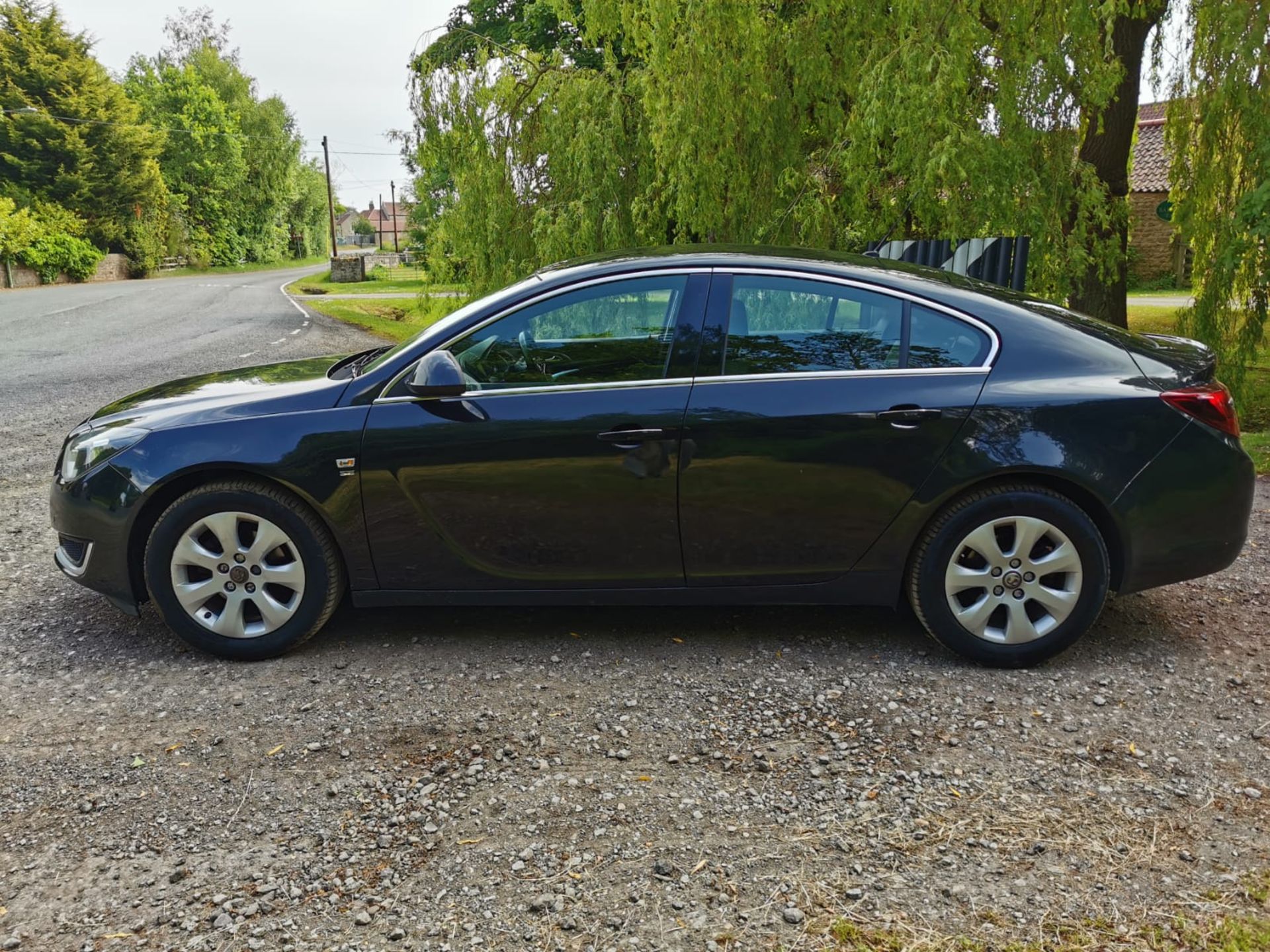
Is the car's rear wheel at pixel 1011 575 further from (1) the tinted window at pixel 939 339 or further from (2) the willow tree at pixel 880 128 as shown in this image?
(2) the willow tree at pixel 880 128

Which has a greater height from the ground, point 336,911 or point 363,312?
point 363,312

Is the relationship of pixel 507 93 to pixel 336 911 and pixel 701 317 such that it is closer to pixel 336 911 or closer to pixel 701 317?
pixel 701 317

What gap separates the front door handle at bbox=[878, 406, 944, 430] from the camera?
12.3 feet

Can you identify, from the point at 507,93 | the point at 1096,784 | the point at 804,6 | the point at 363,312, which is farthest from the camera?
the point at 363,312

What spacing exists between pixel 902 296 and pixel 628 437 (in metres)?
1.21

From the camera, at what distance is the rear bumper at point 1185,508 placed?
3.75 metres

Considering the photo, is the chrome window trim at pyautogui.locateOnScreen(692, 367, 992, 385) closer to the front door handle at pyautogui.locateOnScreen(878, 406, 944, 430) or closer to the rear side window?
the rear side window

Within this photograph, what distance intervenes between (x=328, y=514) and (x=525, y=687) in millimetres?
1034

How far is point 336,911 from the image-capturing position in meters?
2.49

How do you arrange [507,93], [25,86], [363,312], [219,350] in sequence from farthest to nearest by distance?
[25,86] → [363,312] → [219,350] → [507,93]

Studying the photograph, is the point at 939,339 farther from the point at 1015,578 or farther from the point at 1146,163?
the point at 1146,163

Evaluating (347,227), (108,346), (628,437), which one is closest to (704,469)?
(628,437)

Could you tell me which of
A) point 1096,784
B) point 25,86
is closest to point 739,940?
point 1096,784

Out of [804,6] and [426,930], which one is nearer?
[426,930]
